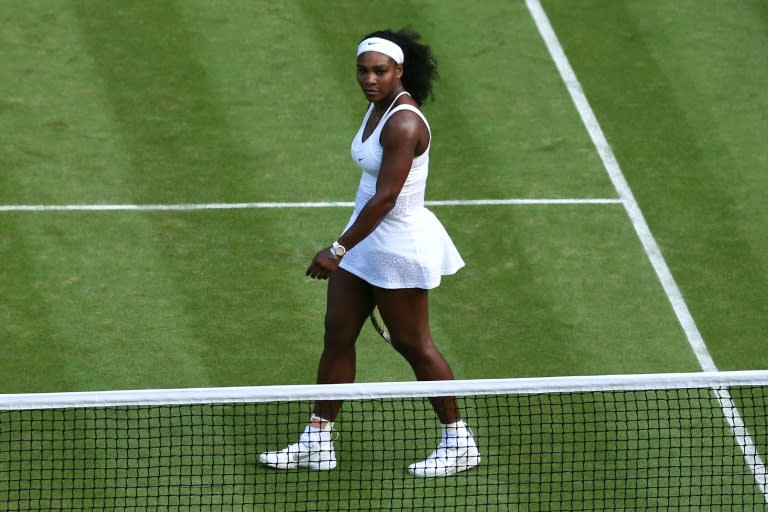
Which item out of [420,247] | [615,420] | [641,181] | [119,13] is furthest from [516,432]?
[119,13]

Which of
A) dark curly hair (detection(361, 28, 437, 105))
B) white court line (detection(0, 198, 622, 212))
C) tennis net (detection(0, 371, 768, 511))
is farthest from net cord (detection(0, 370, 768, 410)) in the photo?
white court line (detection(0, 198, 622, 212))

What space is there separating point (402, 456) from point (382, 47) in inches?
89.5

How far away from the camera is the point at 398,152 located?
8016 mm

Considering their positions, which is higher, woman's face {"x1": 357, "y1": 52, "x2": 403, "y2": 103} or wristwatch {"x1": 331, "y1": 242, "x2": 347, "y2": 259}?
woman's face {"x1": 357, "y1": 52, "x2": 403, "y2": 103}

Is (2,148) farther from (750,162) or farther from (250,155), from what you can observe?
(750,162)

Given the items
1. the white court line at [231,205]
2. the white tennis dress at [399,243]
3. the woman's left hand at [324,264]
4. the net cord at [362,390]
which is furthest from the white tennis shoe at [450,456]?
the white court line at [231,205]

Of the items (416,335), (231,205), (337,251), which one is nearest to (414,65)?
(337,251)

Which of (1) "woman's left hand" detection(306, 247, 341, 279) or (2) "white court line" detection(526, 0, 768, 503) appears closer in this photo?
(1) "woman's left hand" detection(306, 247, 341, 279)

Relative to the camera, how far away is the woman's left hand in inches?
314

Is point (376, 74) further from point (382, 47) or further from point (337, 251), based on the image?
point (337, 251)

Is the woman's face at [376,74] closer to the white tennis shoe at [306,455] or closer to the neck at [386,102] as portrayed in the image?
the neck at [386,102]

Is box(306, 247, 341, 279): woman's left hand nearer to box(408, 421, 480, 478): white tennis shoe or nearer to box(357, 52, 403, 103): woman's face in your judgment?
box(357, 52, 403, 103): woman's face

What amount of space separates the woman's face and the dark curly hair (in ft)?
0.58

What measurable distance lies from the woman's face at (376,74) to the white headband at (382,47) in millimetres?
20
